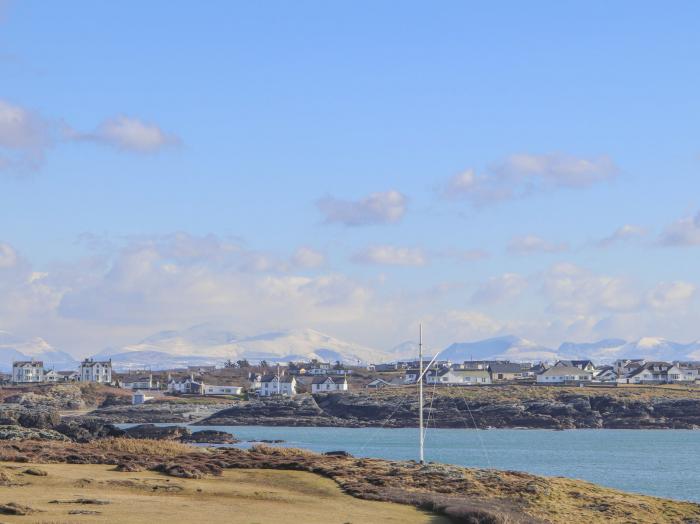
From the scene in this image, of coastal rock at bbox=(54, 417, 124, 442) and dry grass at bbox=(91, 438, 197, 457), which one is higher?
coastal rock at bbox=(54, 417, 124, 442)

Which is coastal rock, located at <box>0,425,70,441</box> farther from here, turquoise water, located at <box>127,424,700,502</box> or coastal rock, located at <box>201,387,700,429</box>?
coastal rock, located at <box>201,387,700,429</box>

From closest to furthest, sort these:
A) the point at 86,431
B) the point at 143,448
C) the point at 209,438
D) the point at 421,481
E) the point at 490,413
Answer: the point at 421,481 < the point at 143,448 < the point at 86,431 < the point at 209,438 < the point at 490,413

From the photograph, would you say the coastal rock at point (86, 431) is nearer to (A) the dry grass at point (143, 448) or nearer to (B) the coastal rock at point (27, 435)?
(B) the coastal rock at point (27, 435)

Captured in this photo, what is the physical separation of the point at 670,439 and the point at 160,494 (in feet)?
352

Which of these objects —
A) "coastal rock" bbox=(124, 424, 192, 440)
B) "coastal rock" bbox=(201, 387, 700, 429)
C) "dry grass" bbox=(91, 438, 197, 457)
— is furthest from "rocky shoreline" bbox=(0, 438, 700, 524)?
"coastal rock" bbox=(201, 387, 700, 429)

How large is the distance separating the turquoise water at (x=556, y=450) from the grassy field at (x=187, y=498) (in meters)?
31.3

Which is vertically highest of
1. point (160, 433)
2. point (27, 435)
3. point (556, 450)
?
point (27, 435)

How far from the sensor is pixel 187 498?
4059 centimetres

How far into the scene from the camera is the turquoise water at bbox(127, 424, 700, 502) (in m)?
81.9

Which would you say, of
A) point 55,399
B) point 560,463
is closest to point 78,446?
point 560,463

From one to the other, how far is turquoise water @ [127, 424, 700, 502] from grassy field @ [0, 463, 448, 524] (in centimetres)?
3130

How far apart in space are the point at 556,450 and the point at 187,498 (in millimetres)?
79101

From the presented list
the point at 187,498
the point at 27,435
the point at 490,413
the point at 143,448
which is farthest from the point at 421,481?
the point at 490,413

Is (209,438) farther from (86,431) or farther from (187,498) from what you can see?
(187,498)
